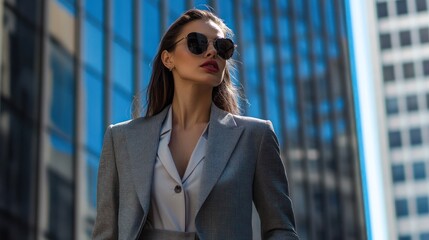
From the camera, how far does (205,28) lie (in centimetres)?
452

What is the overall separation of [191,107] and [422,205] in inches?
4316

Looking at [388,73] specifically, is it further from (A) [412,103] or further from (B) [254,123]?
(B) [254,123]

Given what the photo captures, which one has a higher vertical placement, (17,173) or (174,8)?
(174,8)

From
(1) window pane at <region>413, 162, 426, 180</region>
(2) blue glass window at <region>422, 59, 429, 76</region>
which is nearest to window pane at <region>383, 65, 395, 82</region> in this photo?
(2) blue glass window at <region>422, 59, 429, 76</region>

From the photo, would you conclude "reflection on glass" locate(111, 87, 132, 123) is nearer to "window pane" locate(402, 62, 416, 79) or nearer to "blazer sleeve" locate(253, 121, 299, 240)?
"blazer sleeve" locate(253, 121, 299, 240)

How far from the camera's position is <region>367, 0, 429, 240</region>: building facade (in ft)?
370

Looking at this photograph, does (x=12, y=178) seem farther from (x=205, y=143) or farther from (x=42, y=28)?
(x=205, y=143)

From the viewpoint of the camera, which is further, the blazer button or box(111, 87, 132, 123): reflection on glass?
box(111, 87, 132, 123): reflection on glass

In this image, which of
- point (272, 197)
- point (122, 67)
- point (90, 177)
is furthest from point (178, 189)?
point (122, 67)

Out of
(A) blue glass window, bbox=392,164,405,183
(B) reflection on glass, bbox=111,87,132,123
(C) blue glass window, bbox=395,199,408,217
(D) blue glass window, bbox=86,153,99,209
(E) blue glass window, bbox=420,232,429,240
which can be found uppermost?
(B) reflection on glass, bbox=111,87,132,123

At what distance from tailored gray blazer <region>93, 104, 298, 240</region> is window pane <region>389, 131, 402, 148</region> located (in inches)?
4413

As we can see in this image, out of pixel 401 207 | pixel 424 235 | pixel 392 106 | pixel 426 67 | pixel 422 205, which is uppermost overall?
pixel 426 67

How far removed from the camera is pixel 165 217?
4.22m

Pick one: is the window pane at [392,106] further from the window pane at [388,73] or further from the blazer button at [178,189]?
the blazer button at [178,189]
